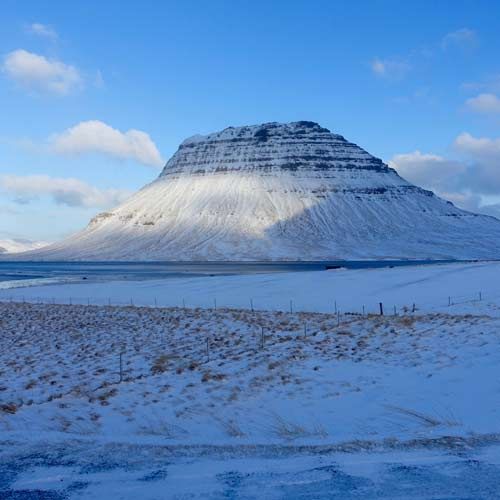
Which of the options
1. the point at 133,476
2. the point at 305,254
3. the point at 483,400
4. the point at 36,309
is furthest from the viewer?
the point at 305,254

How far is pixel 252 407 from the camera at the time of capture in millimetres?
12789

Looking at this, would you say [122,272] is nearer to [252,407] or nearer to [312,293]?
[312,293]

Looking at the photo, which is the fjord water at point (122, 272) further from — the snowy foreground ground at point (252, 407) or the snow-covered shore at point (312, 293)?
the snowy foreground ground at point (252, 407)

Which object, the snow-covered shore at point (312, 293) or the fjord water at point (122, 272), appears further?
the fjord water at point (122, 272)

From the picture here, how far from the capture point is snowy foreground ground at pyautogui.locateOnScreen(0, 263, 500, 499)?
731cm

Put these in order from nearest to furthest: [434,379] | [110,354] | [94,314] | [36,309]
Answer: [434,379] < [110,354] < [94,314] < [36,309]

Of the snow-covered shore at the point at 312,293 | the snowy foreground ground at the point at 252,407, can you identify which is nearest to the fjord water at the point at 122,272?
the snow-covered shore at the point at 312,293

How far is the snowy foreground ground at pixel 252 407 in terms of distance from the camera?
731 centimetres

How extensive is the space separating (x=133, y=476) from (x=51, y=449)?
5.96ft

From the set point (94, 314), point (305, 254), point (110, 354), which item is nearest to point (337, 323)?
point (110, 354)

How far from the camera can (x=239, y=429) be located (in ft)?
35.6

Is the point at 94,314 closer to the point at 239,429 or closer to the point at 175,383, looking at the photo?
the point at 175,383

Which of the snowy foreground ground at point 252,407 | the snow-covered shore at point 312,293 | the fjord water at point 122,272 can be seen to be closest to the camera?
the snowy foreground ground at point 252,407

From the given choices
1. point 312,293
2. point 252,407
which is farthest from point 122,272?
point 252,407
